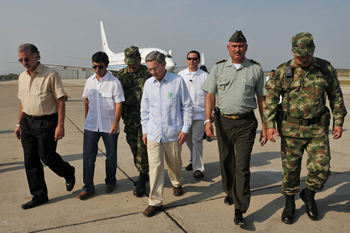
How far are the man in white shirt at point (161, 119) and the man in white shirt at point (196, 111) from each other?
115cm

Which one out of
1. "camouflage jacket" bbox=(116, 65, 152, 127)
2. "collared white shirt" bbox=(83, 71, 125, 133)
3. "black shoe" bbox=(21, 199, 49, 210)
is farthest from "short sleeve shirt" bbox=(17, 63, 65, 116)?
"black shoe" bbox=(21, 199, 49, 210)

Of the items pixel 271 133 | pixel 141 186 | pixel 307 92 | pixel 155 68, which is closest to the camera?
pixel 307 92

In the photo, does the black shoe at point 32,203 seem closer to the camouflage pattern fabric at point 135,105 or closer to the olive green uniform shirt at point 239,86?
the camouflage pattern fabric at point 135,105

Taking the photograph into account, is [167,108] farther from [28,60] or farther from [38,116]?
[28,60]

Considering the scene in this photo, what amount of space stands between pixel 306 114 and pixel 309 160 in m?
0.49

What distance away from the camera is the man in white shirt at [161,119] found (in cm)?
331

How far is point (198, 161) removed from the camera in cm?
458

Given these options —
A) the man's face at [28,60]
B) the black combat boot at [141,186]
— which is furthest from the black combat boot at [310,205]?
the man's face at [28,60]

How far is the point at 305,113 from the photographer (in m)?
3.04

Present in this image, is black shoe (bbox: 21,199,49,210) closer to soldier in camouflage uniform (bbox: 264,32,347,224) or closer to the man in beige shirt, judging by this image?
the man in beige shirt

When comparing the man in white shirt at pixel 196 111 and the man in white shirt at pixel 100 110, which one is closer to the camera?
the man in white shirt at pixel 100 110

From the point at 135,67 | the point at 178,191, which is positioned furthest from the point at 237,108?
the point at 135,67

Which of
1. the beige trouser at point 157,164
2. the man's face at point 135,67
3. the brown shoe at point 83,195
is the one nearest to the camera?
the beige trouser at point 157,164

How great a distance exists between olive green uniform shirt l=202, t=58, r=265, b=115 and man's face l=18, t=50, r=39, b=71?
2.12 m
